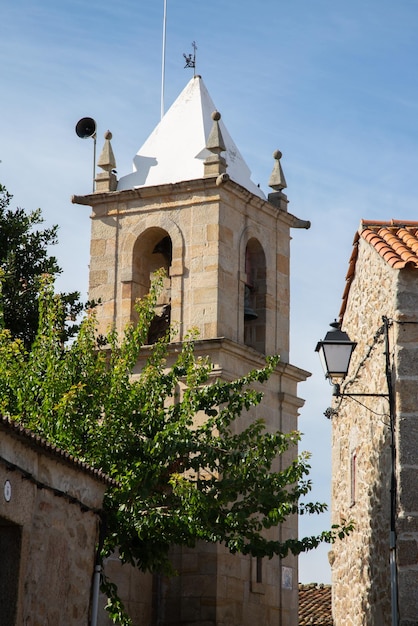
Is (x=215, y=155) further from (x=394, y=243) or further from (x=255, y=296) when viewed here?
(x=394, y=243)

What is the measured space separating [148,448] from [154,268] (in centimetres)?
920

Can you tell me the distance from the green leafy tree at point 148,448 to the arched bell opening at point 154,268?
6.51m

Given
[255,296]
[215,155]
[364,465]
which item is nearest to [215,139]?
[215,155]

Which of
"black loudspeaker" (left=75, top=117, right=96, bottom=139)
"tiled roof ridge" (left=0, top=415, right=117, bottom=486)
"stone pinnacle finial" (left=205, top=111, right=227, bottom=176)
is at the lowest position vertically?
"tiled roof ridge" (left=0, top=415, right=117, bottom=486)

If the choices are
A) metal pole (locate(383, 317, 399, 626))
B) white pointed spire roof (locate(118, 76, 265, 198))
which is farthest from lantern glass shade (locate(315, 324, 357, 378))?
white pointed spire roof (locate(118, 76, 265, 198))

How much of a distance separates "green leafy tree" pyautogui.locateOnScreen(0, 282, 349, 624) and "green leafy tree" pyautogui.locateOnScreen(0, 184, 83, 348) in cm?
511

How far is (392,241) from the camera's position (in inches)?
735

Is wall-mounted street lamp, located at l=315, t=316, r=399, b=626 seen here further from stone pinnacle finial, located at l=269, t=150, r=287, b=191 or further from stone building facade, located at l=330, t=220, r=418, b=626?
stone pinnacle finial, located at l=269, t=150, r=287, b=191

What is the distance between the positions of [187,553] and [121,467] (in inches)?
256

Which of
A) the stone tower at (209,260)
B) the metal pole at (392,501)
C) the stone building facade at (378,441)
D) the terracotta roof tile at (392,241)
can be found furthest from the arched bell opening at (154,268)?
the metal pole at (392,501)

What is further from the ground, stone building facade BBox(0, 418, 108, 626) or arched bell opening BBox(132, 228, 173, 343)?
arched bell opening BBox(132, 228, 173, 343)

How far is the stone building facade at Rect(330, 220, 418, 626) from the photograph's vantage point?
54.1 ft

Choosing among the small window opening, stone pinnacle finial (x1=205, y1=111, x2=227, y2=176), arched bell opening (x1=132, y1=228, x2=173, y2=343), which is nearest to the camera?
the small window opening

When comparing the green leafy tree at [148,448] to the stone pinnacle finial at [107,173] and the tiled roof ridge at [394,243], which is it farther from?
the stone pinnacle finial at [107,173]
